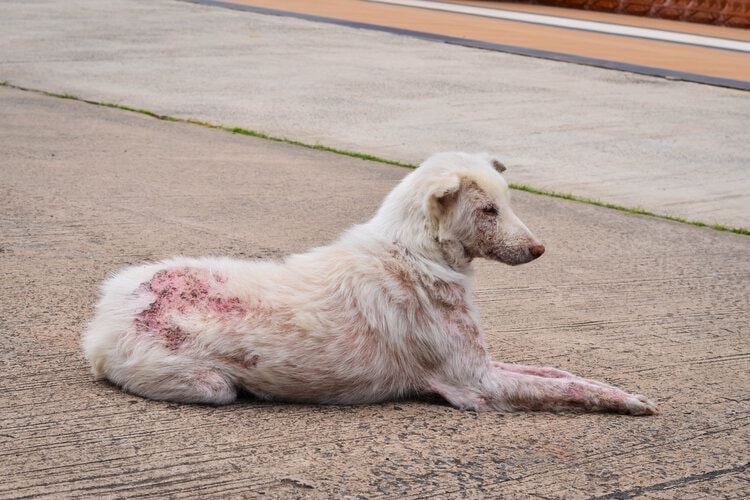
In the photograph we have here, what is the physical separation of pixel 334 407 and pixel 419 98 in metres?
8.20

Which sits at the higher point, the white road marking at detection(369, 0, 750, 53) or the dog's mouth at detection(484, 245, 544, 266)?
the dog's mouth at detection(484, 245, 544, 266)

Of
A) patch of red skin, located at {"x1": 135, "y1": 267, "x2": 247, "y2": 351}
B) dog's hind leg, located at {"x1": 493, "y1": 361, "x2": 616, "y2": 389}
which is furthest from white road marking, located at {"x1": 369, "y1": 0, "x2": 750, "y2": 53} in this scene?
patch of red skin, located at {"x1": 135, "y1": 267, "x2": 247, "y2": 351}

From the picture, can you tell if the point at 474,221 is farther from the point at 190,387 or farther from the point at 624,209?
the point at 624,209

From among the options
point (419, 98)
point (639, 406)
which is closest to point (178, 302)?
point (639, 406)

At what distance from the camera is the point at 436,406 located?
4.25 m

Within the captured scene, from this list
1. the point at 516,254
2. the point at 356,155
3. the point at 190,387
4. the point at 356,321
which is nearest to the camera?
the point at 190,387

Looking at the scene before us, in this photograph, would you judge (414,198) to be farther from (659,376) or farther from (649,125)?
(649,125)

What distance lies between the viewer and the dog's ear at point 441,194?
4.15 meters

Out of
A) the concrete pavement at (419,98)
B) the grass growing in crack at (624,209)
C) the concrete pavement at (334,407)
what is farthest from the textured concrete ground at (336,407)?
the concrete pavement at (419,98)

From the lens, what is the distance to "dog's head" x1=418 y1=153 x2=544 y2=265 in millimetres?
4219

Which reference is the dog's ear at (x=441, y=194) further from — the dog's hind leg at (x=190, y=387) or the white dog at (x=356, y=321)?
the dog's hind leg at (x=190, y=387)

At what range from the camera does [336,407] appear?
13.7ft

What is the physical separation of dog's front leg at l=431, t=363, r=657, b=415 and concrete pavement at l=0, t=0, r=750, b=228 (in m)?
3.81

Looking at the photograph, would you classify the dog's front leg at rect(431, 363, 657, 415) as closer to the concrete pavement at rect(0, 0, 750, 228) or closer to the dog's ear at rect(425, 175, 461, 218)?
the dog's ear at rect(425, 175, 461, 218)
